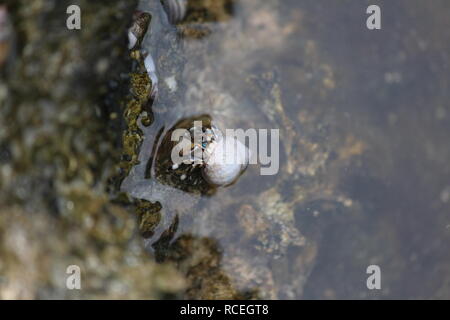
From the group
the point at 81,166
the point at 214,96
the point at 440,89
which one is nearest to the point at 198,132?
the point at 214,96

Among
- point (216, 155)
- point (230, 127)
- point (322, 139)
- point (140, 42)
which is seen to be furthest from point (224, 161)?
point (140, 42)

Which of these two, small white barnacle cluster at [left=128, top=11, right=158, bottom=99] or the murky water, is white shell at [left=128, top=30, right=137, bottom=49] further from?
the murky water

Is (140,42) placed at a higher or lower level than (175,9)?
lower

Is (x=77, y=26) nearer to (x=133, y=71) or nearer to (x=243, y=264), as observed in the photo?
(x=133, y=71)

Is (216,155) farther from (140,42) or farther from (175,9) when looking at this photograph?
(175,9)

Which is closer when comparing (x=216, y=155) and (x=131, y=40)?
(x=131, y=40)

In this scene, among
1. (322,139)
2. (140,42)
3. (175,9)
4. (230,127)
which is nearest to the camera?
(140,42)

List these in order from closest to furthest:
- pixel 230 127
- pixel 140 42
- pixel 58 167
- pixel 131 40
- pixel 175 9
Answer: pixel 58 167 < pixel 131 40 < pixel 140 42 < pixel 175 9 < pixel 230 127

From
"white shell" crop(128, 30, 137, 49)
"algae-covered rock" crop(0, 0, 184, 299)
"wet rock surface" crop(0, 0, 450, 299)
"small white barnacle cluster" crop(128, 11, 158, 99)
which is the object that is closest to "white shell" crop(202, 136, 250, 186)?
"wet rock surface" crop(0, 0, 450, 299)
